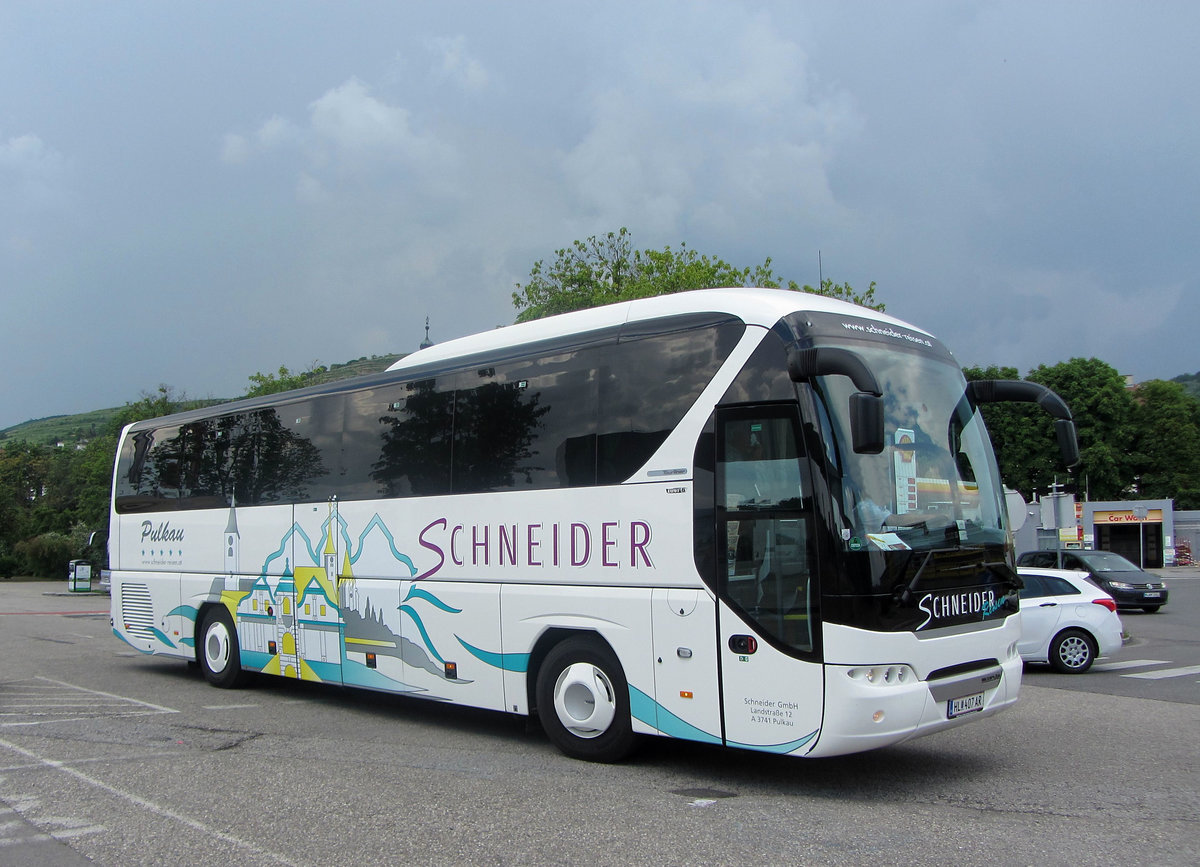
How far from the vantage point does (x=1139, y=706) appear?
11172mm

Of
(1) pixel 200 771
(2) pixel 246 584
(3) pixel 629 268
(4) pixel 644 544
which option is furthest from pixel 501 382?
(3) pixel 629 268

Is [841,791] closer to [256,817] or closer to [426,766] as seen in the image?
[426,766]

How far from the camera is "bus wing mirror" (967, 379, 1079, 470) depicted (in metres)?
7.71

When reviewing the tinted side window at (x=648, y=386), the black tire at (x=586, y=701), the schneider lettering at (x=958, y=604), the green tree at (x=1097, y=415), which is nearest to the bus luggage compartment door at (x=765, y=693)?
the schneider lettering at (x=958, y=604)

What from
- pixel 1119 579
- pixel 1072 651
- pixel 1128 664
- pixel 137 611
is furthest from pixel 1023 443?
pixel 137 611

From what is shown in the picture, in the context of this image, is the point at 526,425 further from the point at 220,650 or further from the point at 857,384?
the point at 220,650

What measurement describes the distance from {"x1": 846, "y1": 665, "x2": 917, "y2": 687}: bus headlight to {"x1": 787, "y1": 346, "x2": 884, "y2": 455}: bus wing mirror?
1447 mm

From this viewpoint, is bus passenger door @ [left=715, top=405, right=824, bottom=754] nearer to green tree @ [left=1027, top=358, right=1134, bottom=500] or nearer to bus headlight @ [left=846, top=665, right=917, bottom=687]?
bus headlight @ [left=846, top=665, right=917, bottom=687]

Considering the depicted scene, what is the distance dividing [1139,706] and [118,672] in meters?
13.9

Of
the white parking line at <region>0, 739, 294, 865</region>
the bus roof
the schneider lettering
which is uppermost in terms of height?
the bus roof

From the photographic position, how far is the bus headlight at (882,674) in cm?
630

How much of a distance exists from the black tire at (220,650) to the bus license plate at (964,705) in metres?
8.86

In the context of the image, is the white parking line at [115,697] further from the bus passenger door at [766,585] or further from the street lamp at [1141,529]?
the street lamp at [1141,529]

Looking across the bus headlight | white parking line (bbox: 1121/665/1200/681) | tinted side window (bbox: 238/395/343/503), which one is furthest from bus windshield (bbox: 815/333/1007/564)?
white parking line (bbox: 1121/665/1200/681)
